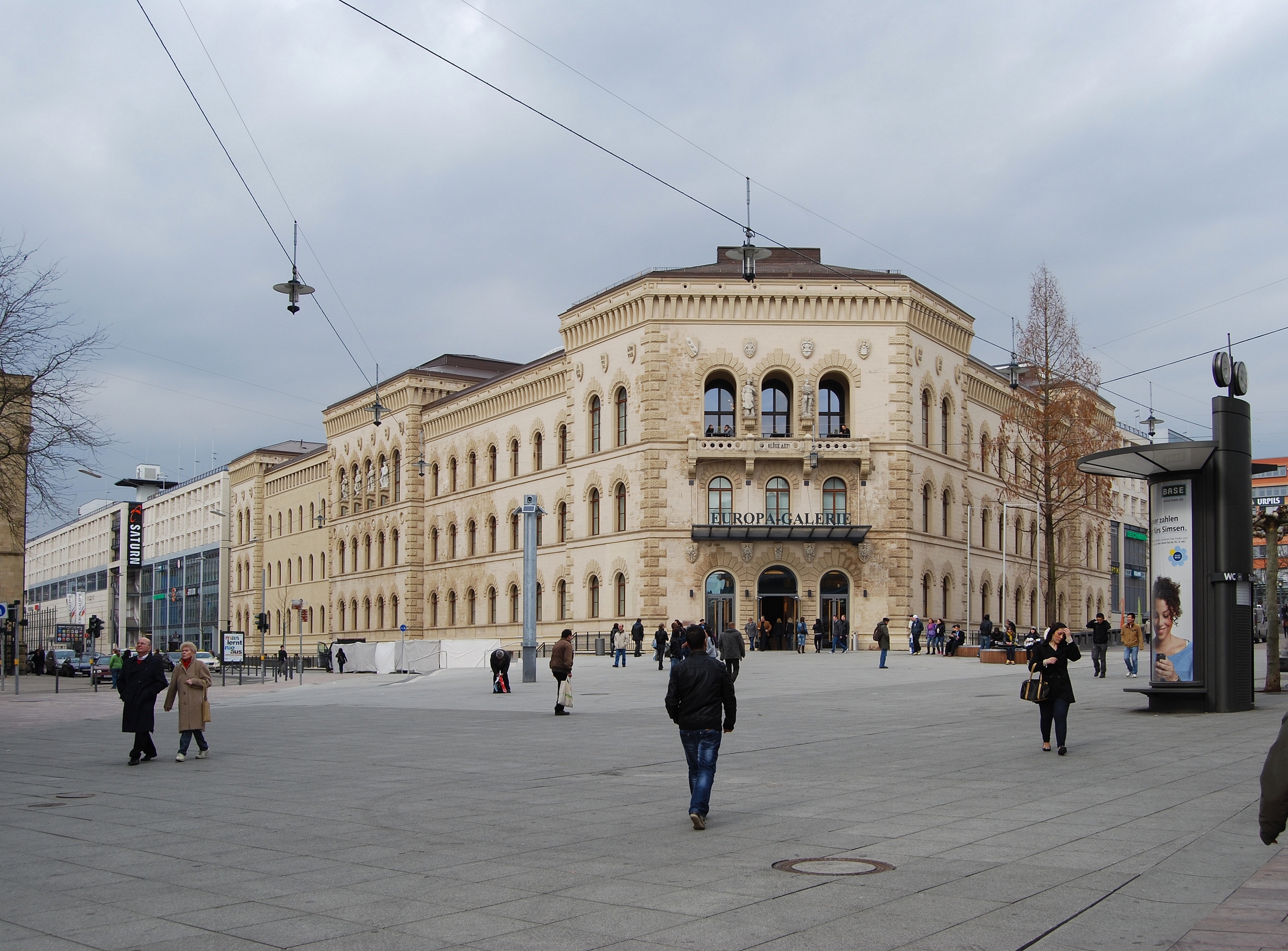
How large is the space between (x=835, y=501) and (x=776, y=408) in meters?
4.85

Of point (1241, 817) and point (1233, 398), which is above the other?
point (1233, 398)

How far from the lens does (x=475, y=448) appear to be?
235 ft

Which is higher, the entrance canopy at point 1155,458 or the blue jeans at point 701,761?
the entrance canopy at point 1155,458

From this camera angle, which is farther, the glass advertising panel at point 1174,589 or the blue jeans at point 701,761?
the glass advertising panel at point 1174,589

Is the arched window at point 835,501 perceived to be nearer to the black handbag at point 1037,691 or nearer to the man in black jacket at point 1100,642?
the man in black jacket at point 1100,642

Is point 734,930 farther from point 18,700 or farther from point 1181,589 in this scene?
point 18,700

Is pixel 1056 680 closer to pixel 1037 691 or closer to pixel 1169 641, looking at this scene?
→ pixel 1037 691

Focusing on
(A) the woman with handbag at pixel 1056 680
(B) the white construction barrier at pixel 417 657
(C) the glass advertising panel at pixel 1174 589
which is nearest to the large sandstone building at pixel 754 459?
(B) the white construction barrier at pixel 417 657

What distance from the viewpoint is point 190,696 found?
17.9 metres

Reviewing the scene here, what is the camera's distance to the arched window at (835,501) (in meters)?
54.4

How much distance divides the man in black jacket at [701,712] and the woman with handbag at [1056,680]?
6.55 meters

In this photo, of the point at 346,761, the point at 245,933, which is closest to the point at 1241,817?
the point at 245,933

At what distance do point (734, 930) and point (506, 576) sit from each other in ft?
199

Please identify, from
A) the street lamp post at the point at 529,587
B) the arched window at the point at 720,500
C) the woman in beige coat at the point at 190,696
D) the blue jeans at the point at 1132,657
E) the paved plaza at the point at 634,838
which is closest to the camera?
the paved plaza at the point at 634,838
